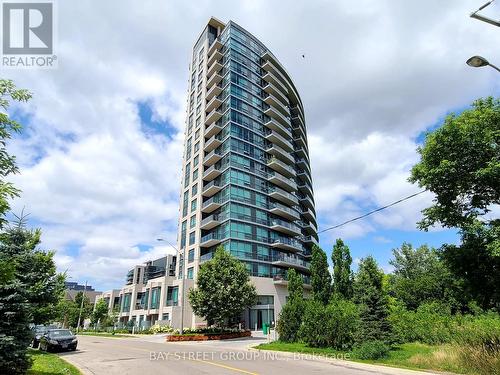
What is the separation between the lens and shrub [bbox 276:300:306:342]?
81.0ft

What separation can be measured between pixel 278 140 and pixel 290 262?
861 inches

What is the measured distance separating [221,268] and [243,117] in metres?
30.3

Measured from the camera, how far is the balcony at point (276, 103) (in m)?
62.2

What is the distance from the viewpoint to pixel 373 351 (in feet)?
52.5

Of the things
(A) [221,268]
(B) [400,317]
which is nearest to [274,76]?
(A) [221,268]

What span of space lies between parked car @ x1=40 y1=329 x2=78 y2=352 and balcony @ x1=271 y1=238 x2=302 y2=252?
33.8 m

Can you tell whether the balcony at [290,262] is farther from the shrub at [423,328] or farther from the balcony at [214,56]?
the balcony at [214,56]

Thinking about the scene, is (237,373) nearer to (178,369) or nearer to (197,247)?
(178,369)

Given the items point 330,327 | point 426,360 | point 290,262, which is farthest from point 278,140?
point 426,360

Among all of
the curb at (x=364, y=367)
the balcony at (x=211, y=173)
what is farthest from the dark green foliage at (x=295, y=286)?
the balcony at (x=211, y=173)

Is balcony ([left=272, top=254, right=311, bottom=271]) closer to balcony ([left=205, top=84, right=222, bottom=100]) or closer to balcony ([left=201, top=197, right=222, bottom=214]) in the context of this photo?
balcony ([left=201, top=197, right=222, bottom=214])

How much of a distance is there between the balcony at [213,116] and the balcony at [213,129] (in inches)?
42.1

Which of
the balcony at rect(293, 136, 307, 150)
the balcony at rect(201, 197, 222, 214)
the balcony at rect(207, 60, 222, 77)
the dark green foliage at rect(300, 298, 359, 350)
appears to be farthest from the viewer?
the balcony at rect(293, 136, 307, 150)

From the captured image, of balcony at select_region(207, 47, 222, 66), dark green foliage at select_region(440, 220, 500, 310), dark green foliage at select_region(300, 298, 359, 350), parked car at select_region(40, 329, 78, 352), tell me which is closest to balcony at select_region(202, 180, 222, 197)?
balcony at select_region(207, 47, 222, 66)
